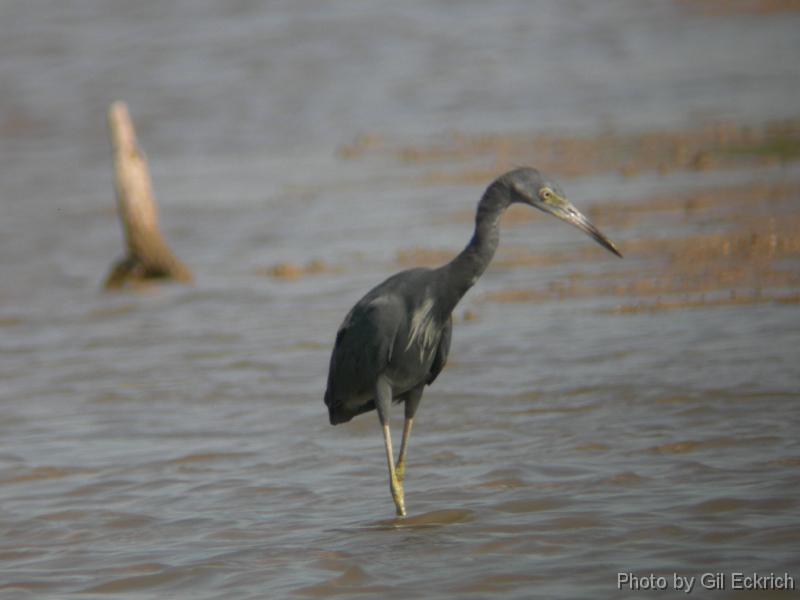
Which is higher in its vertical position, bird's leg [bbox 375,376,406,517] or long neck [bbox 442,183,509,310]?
long neck [bbox 442,183,509,310]

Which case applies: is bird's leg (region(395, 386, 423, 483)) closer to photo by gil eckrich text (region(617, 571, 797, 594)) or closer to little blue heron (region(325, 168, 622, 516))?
little blue heron (region(325, 168, 622, 516))

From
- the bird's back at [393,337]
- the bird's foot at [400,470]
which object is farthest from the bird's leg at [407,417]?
the bird's back at [393,337]

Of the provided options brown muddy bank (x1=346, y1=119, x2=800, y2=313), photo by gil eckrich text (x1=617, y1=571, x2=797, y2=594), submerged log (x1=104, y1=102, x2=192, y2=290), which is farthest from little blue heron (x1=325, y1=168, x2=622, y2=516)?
submerged log (x1=104, y1=102, x2=192, y2=290)

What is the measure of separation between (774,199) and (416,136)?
8.08 meters

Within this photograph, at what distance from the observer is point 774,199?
13.5 m

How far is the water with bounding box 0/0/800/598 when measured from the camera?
634cm

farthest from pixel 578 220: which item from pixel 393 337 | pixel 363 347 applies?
pixel 363 347

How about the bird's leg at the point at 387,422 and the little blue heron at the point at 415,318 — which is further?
the bird's leg at the point at 387,422

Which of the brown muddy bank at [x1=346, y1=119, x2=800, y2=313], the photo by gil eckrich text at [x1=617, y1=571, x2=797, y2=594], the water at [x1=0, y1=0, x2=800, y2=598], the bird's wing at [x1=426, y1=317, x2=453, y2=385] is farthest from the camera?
the brown muddy bank at [x1=346, y1=119, x2=800, y2=313]

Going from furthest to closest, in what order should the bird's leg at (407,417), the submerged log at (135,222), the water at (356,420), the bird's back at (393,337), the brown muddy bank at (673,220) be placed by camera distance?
the submerged log at (135,222)
the brown muddy bank at (673,220)
the bird's leg at (407,417)
the bird's back at (393,337)
the water at (356,420)

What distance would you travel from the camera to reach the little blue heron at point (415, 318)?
6.43 m

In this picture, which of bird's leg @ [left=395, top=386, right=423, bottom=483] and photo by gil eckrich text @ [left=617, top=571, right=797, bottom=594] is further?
bird's leg @ [left=395, top=386, right=423, bottom=483]

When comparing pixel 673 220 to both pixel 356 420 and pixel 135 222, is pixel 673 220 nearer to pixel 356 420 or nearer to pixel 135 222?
pixel 135 222

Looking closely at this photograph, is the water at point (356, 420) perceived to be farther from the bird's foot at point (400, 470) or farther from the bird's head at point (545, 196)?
the bird's head at point (545, 196)
